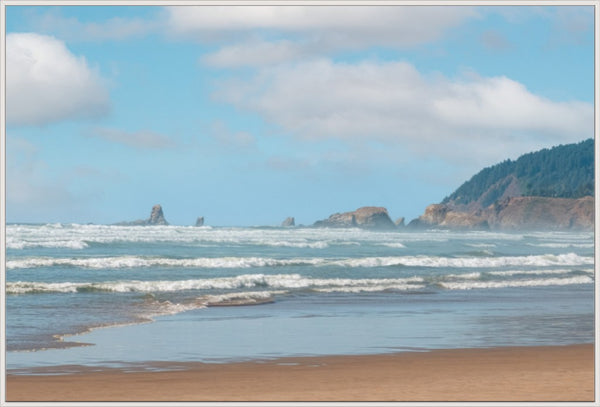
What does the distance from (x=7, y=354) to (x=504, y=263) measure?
27.3 metres

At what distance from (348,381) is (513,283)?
17348 mm

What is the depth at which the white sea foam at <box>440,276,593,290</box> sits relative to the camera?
79.9 feet

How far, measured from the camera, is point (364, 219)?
379 feet

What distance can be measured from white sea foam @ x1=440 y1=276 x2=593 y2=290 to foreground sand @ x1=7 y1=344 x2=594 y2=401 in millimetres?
12919

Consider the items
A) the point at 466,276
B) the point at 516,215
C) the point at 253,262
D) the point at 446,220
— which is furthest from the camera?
the point at 446,220

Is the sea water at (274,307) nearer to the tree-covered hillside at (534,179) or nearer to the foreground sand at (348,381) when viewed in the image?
the foreground sand at (348,381)

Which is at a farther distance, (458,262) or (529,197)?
(529,197)

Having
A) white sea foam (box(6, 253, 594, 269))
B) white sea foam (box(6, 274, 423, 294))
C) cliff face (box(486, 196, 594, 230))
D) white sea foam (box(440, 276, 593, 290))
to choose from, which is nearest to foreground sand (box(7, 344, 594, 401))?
white sea foam (box(6, 274, 423, 294))

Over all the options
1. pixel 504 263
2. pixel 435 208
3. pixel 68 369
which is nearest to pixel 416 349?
pixel 68 369

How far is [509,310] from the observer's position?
695 inches

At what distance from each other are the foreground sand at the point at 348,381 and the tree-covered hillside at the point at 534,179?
97066mm

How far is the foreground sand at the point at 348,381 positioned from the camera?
27.5ft

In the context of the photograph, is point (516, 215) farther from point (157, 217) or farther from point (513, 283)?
point (513, 283)

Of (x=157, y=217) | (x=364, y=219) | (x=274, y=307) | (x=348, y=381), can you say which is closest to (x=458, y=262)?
(x=274, y=307)
